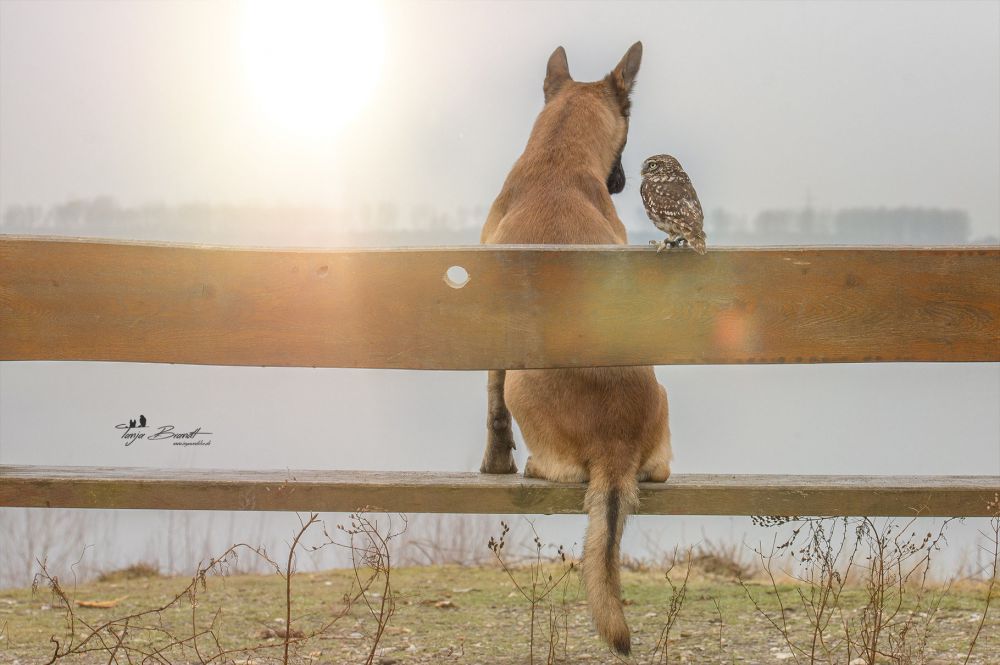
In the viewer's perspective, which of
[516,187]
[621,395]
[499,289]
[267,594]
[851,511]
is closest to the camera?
[499,289]

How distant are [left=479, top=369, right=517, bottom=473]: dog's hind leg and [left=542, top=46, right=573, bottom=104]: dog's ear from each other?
166cm

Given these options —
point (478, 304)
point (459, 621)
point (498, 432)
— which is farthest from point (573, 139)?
point (459, 621)

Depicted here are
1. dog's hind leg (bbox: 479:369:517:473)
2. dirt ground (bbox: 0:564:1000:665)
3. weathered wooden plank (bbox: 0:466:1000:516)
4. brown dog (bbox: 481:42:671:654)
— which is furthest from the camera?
dog's hind leg (bbox: 479:369:517:473)

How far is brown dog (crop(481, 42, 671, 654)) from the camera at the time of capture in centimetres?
313

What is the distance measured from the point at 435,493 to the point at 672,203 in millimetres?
1154

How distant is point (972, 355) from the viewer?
3.01 m

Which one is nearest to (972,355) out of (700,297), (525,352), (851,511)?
(851,511)

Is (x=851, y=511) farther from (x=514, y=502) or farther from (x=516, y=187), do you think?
(x=516, y=187)

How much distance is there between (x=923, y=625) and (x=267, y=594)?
308cm

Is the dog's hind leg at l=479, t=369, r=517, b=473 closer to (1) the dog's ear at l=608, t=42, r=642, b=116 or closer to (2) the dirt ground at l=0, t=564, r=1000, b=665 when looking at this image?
(2) the dirt ground at l=0, t=564, r=1000, b=665

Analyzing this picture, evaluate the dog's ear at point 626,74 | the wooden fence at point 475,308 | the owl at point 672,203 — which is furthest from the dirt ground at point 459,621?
the dog's ear at point 626,74

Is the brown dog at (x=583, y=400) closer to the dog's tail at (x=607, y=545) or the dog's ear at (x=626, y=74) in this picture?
the dog's tail at (x=607, y=545)

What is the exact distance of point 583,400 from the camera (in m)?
3.38

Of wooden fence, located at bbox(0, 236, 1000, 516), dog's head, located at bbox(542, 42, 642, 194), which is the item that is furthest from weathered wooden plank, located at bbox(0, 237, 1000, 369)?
dog's head, located at bbox(542, 42, 642, 194)
